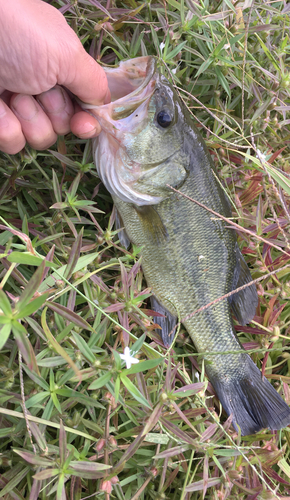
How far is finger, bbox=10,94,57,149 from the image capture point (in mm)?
1595

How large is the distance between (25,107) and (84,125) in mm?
299

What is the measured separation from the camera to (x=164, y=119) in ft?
5.57

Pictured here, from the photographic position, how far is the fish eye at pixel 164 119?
5.53ft

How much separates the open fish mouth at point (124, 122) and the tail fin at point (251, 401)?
1.19 meters

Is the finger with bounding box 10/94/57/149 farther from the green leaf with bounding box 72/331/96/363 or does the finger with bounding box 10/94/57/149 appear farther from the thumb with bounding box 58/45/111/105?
the green leaf with bounding box 72/331/96/363

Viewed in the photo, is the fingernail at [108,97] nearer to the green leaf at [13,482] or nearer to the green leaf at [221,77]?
the green leaf at [221,77]

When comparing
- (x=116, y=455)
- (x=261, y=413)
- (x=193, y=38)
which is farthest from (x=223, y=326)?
(x=193, y=38)

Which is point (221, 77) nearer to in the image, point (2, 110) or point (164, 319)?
point (2, 110)

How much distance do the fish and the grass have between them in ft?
0.36

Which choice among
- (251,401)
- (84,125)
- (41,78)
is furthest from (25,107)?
(251,401)

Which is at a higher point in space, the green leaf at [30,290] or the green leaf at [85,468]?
the green leaf at [30,290]

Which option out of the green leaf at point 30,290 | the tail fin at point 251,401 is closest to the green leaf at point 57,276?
the green leaf at point 30,290

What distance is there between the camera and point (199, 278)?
1.95 meters

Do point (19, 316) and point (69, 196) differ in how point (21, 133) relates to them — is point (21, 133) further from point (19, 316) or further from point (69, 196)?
point (19, 316)
